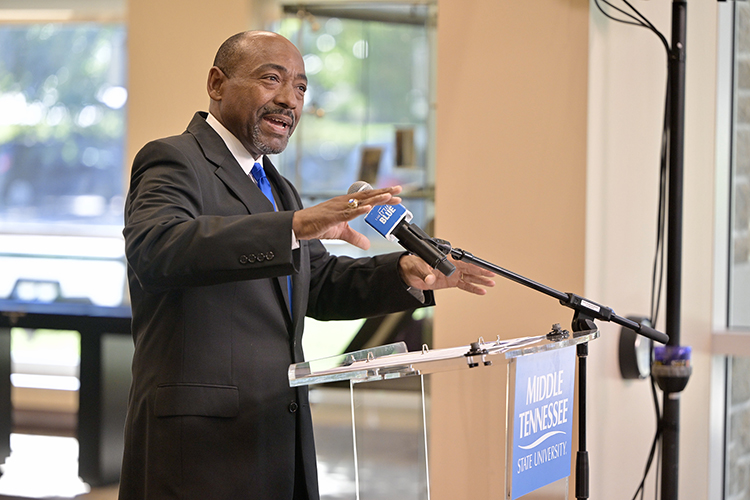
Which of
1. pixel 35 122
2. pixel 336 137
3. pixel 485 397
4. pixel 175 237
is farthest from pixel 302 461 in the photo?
pixel 35 122

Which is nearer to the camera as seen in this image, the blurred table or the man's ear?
the man's ear

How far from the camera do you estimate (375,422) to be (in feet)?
12.7

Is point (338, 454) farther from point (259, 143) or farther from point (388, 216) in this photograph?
point (388, 216)

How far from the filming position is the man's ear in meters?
1.71

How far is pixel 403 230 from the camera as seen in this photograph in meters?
1.29

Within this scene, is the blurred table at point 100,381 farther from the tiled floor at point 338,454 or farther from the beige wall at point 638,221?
the beige wall at point 638,221

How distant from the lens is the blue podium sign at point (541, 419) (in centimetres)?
125

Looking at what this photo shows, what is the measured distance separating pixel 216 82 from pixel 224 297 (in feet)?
1.70

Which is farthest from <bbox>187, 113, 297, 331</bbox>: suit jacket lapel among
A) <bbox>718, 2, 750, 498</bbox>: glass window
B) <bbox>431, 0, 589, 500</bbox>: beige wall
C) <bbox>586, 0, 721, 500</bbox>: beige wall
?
<bbox>718, 2, 750, 498</bbox>: glass window

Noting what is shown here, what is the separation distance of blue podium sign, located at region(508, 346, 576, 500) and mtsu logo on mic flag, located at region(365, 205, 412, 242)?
31 centimetres

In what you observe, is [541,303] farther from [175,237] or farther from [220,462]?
[175,237]

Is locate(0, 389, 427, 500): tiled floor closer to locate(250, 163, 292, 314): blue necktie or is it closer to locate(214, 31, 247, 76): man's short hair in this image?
locate(250, 163, 292, 314): blue necktie

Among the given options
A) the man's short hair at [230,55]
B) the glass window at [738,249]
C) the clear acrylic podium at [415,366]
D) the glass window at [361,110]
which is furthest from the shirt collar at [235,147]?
the glass window at [361,110]

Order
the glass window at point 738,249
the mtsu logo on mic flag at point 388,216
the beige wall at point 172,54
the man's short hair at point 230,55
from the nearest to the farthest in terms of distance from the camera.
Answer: the mtsu logo on mic flag at point 388,216 < the man's short hair at point 230,55 < the glass window at point 738,249 < the beige wall at point 172,54
